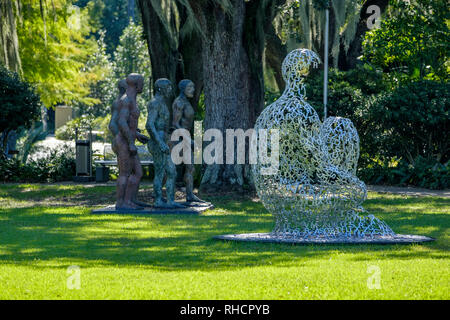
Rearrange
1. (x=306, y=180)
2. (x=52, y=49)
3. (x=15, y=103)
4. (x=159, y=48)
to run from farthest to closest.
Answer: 1. (x=52, y=49)
2. (x=15, y=103)
3. (x=159, y=48)
4. (x=306, y=180)

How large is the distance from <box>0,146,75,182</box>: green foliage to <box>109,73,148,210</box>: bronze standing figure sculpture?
863 centimetres

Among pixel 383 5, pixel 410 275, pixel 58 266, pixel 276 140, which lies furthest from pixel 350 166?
pixel 383 5

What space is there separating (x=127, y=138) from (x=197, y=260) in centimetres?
535

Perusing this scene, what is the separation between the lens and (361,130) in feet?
69.2

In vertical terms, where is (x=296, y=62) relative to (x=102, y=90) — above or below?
below

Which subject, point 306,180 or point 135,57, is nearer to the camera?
point 306,180

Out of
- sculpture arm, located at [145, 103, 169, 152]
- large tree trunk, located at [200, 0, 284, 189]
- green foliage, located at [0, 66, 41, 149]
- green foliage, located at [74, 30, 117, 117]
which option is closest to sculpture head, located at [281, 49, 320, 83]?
sculpture arm, located at [145, 103, 169, 152]

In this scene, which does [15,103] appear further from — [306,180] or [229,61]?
[306,180]

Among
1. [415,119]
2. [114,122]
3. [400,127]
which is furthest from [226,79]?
[400,127]

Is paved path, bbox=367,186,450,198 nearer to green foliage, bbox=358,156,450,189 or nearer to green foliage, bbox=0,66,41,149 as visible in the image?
green foliage, bbox=358,156,450,189

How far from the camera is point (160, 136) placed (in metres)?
13.5

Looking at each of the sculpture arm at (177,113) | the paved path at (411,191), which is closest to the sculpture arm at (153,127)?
the sculpture arm at (177,113)

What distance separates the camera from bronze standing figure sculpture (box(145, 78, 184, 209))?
13.4 meters

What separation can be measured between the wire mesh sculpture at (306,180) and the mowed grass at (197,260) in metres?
0.58
